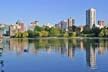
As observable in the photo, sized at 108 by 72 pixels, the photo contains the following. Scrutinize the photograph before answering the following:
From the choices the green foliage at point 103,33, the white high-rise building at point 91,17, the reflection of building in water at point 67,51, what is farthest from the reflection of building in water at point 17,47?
the white high-rise building at point 91,17

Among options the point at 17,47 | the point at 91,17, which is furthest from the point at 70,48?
the point at 91,17

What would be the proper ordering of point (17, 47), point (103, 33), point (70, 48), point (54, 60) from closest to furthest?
point (54, 60)
point (70, 48)
point (17, 47)
point (103, 33)

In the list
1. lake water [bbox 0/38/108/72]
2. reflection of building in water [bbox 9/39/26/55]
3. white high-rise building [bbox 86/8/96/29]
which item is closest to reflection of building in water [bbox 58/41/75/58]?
lake water [bbox 0/38/108/72]

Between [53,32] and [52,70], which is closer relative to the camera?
[52,70]

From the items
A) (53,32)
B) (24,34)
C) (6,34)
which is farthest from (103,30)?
(6,34)

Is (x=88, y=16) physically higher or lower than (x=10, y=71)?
higher

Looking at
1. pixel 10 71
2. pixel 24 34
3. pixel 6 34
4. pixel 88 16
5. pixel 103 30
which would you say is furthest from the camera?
pixel 88 16

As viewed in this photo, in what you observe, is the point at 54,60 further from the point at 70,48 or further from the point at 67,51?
the point at 70,48

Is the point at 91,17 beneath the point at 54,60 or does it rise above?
above

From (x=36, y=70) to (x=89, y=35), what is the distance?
3508 inches

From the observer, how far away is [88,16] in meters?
150

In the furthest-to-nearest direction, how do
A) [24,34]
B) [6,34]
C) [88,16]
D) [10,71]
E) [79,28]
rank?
[88,16], [6,34], [79,28], [24,34], [10,71]

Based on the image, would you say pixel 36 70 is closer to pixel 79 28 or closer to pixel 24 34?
pixel 24 34

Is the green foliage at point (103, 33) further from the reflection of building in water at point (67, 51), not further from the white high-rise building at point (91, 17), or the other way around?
the reflection of building in water at point (67, 51)
